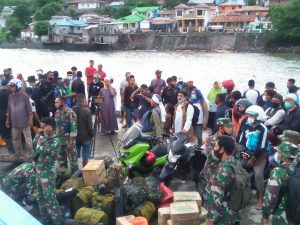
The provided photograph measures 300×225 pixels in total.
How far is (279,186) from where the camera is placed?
12.4 ft

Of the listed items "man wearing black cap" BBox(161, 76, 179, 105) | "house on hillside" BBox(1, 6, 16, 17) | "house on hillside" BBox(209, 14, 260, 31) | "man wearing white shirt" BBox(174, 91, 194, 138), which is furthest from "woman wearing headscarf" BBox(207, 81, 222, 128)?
"house on hillside" BBox(1, 6, 16, 17)

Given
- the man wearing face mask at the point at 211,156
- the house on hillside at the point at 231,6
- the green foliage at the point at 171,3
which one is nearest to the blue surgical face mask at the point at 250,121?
the man wearing face mask at the point at 211,156

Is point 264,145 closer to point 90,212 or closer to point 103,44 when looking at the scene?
point 90,212

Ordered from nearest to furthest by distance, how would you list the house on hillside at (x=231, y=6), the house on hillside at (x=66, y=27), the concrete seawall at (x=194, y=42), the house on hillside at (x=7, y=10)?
the concrete seawall at (x=194, y=42)
the house on hillside at (x=66, y=27)
the house on hillside at (x=231, y=6)
the house on hillside at (x=7, y=10)

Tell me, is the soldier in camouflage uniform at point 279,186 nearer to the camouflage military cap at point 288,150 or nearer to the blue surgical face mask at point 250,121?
the camouflage military cap at point 288,150

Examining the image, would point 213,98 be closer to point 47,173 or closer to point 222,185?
point 47,173

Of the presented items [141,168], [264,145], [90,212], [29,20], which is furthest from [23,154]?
[29,20]

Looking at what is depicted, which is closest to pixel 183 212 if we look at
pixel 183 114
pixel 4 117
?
pixel 183 114

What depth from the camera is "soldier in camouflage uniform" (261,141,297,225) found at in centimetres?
Result: 379

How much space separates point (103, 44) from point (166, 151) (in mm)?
70923

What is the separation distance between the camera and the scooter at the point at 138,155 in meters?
6.04

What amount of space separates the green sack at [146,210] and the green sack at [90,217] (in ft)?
1.39

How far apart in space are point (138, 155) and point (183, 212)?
145 centimetres

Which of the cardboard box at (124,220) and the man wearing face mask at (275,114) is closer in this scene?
the cardboard box at (124,220)
